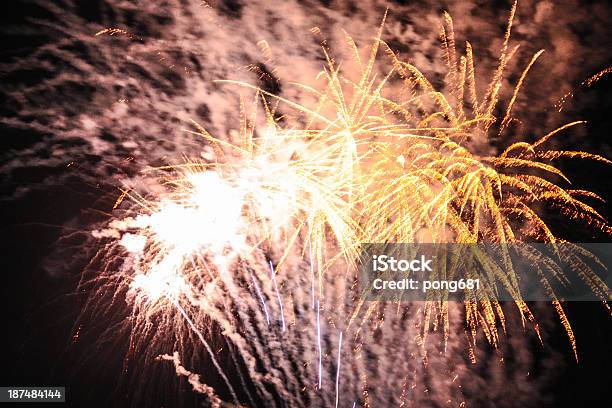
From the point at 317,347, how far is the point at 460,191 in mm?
3913

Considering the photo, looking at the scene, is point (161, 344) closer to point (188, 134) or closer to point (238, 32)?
point (188, 134)

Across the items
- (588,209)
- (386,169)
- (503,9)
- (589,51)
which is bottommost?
(588,209)

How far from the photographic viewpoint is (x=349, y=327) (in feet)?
19.6

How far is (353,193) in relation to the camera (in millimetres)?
4375

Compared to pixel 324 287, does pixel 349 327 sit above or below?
below

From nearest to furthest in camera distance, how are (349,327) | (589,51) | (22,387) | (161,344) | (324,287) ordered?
(589,51) → (324,287) → (349,327) → (161,344) → (22,387)

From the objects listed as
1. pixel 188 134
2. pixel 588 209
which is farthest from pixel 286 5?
pixel 588 209

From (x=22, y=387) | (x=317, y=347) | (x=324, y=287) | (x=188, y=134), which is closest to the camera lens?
(x=188, y=134)

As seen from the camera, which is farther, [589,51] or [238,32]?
[238,32]

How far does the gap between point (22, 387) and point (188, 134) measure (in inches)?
442

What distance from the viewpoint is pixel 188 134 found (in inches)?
194

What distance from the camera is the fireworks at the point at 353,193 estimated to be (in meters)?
4.20

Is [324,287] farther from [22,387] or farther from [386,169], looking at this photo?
[22,387]

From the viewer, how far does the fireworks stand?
4.20 m
